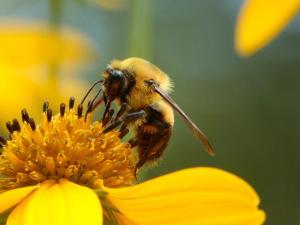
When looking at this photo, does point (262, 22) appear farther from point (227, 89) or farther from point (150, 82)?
point (227, 89)

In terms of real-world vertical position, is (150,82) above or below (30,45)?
above

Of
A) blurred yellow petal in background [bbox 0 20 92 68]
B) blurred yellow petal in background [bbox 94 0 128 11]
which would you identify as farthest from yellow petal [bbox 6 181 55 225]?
blurred yellow petal in background [bbox 94 0 128 11]

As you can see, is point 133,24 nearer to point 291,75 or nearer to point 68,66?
point 68,66

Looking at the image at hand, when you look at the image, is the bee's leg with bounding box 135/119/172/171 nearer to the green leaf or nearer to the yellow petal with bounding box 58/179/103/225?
the green leaf

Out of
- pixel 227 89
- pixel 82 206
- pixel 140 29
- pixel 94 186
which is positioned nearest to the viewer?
pixel 82 206

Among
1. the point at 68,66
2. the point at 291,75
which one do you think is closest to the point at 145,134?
the point at 68,66

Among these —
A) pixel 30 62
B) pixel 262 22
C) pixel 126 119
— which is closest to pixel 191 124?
pixel 126 119
